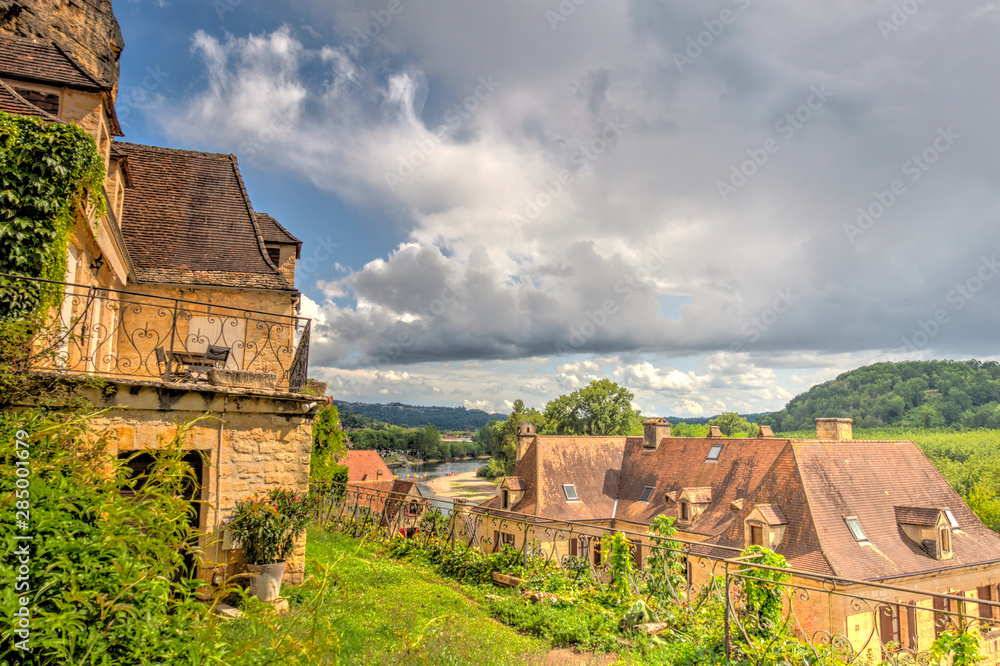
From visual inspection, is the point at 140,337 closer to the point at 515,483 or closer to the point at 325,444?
the point at 325,444

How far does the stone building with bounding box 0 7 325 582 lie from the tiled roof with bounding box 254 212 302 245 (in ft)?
0.11

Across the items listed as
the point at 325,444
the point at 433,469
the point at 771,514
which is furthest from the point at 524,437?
the point at 433,469

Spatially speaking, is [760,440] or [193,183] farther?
[760,440]

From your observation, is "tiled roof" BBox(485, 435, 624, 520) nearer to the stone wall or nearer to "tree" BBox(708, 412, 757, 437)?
the stone wall

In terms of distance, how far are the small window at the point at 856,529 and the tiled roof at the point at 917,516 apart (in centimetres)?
230

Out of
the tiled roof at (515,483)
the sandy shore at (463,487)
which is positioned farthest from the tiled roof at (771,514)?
the sandy shore at (463,487)

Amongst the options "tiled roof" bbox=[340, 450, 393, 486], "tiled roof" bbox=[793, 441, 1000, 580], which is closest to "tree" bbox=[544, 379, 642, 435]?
"tiled roof" bbox=[340, 450, 393, 486]

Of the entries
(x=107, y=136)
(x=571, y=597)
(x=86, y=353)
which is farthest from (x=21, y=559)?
(x=107, y=136)

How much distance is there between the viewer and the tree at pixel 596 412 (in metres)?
53.9

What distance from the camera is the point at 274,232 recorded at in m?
16.4

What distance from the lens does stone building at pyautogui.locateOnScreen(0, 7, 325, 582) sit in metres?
7.14

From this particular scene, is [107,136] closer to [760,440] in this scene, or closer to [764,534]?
[764,534]

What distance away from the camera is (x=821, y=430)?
99.4 feet

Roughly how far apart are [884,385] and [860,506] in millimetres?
106833
